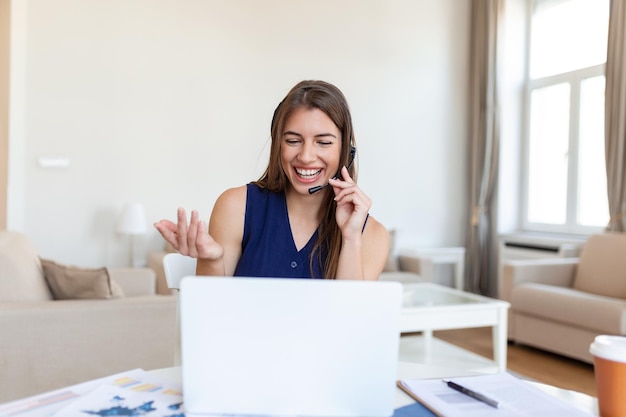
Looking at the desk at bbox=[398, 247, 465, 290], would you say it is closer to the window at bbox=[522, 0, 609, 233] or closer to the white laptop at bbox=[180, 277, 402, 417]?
the window at bbox=[522, 0, 609, 233]

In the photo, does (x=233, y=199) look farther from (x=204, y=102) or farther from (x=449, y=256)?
(x=449, y=256)

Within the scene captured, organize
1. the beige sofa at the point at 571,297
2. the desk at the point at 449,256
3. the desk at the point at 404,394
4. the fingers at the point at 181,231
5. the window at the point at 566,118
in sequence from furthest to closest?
the desk at the point at 449,256
the window at the point at 566,118
the beige sofa at the point at 571,297
the fingers at the point at 181,231
the desk at the point at 404,394

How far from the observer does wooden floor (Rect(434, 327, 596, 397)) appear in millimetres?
3410

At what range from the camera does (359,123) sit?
5344mm

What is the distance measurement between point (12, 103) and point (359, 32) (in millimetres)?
2823

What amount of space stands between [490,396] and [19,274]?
2083 millimetres

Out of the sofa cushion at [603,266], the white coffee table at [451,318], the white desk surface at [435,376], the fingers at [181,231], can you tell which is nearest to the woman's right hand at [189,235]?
the fingers at [181,231]

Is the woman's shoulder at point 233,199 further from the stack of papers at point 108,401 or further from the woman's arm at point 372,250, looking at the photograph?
the stack of papers at point 108,401

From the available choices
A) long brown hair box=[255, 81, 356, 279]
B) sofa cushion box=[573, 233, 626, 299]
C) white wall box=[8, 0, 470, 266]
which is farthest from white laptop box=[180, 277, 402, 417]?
sofa cushion box=[573, 233, 626, 299]

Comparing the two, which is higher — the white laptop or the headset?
the headset

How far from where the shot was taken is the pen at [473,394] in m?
0.96

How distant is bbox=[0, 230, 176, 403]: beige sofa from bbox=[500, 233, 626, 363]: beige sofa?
2.50 metres

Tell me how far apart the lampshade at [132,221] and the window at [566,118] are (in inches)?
134

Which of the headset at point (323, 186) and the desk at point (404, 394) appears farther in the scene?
the headset at point (323, 186)
